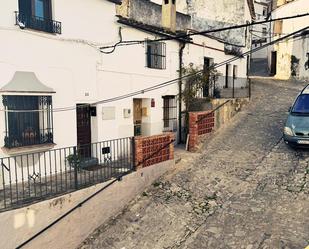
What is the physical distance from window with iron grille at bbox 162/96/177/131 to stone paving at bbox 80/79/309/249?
94.0 inches

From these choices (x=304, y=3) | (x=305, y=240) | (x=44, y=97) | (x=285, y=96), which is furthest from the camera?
(x=304, y=3)

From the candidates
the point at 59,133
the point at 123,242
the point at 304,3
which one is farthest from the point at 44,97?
the point at 304,3

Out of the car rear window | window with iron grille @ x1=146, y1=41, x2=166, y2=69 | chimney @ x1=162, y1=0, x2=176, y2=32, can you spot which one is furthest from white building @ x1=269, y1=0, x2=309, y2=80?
window with iron grille @ x1=146, y1=41, x2=166, y2=69

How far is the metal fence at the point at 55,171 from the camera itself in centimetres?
756

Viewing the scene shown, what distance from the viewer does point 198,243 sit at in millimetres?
7430

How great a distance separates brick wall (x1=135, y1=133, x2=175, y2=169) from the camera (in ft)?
32.2

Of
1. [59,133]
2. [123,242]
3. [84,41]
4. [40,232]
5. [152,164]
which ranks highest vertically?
[84,41]

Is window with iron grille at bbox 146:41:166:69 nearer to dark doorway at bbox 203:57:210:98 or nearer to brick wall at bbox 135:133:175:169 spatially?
dark doorway at bbox 203:57:210:98

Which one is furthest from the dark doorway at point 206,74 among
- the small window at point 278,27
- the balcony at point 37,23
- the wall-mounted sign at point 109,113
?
the small window at point 278,27

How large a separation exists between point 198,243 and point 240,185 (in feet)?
9.42

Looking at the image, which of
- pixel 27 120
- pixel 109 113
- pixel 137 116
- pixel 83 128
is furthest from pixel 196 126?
pixel 27 120

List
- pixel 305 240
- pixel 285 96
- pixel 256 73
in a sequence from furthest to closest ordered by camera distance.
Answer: pixel 256 73 → pixel 285 96 → pixel 305 240

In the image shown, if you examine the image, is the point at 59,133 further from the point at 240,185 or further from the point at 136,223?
the point at 240,185

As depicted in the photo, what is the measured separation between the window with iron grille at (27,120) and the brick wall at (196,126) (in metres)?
5.53
